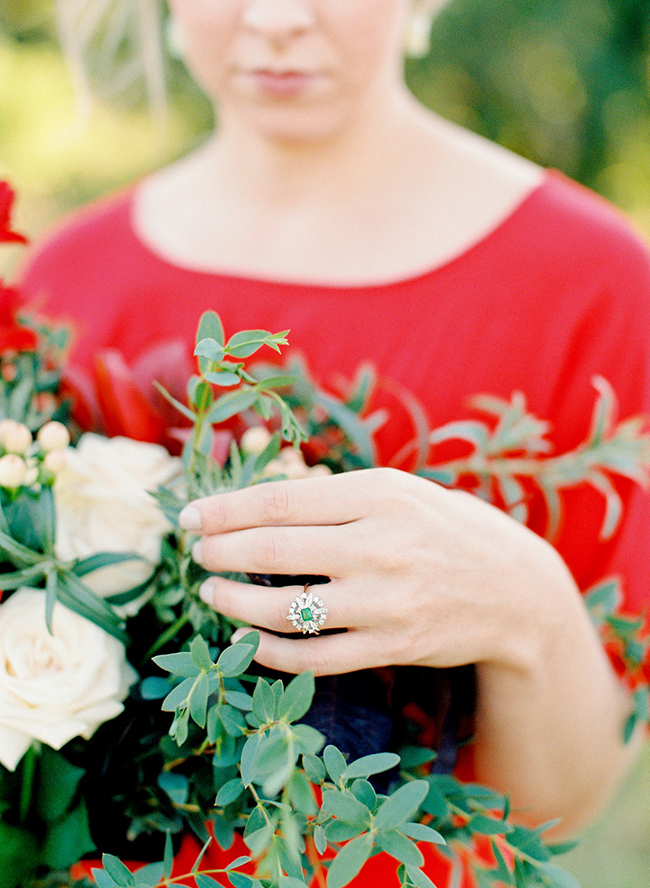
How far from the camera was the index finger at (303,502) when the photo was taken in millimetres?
525

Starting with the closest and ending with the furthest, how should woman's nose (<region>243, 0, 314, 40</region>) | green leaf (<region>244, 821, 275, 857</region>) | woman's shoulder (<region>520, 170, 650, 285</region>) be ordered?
1. green leaf (<region>244, 821, 275, 857</region>)
2. woman's nose (<region>243, 0, 314, 40</region>)
3. woman's shoulder (<region>520, 170, 650, 285</region>)

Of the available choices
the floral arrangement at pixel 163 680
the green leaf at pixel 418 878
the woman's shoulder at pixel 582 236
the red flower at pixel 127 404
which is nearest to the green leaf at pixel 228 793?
the floral arrangement at pixel 163 680

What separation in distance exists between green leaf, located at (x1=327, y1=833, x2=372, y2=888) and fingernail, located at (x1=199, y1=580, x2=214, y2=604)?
0.62 feet

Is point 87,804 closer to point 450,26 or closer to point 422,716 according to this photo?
point 422,716

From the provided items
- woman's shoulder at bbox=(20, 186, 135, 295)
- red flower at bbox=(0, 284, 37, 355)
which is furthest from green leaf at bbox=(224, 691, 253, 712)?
woman's shoulder at bbox=(20, 186, 135, 295)

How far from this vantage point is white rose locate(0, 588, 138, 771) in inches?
21.4

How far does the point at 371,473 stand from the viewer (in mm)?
536

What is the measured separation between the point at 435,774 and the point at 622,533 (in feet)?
1.35

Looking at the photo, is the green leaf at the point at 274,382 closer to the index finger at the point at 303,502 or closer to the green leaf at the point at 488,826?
the index finger at the point at 303,502

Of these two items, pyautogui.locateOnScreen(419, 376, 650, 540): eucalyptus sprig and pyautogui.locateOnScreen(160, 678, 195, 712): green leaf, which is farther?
pyautogui.locateOnScreen(419, 376, 650, 540): eucalyptus sprig

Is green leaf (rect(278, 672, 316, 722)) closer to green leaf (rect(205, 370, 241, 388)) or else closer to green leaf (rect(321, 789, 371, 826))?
green leaf (rect(321, 789, 371, 826))

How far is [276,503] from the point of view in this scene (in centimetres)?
53

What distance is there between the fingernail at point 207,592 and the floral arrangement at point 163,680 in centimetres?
2

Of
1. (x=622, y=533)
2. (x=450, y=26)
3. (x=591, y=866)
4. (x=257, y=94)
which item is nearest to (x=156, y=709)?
(x=622, y=533)
